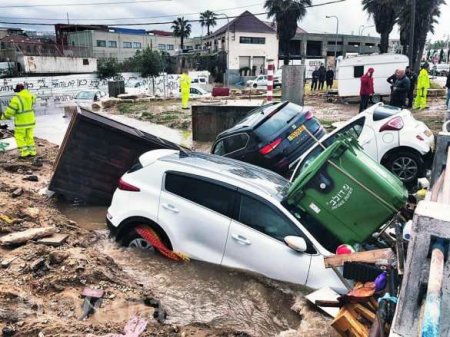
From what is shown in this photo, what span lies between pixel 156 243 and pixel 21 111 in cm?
702

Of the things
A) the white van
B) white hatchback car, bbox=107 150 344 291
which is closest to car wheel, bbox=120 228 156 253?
white hatchback car, bbox=107 150 344 291

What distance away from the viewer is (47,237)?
18.7ft

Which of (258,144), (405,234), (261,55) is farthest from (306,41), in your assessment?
(405,234)

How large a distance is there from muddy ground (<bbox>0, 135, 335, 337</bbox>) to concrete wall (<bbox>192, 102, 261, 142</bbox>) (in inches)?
310

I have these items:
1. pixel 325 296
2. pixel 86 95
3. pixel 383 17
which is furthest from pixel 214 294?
pixel 383 17

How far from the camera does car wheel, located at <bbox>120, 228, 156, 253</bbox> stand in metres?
5.30

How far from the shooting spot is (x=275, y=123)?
8312 millimetres

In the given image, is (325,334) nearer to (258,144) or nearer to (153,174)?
(153,174)

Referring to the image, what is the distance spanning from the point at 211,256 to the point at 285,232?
0.89 m

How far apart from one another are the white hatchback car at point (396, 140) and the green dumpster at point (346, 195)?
313 centimetres

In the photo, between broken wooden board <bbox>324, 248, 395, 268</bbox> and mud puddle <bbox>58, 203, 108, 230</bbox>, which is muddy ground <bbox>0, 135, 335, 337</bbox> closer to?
broken wooden board <bbox>324, 248, 395, 268</bbox>

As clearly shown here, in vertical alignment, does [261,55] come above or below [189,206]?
above

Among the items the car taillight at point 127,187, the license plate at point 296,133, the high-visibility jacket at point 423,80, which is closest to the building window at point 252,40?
the high-visibility jacket at point 423,80

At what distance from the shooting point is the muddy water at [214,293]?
4.29 meters
